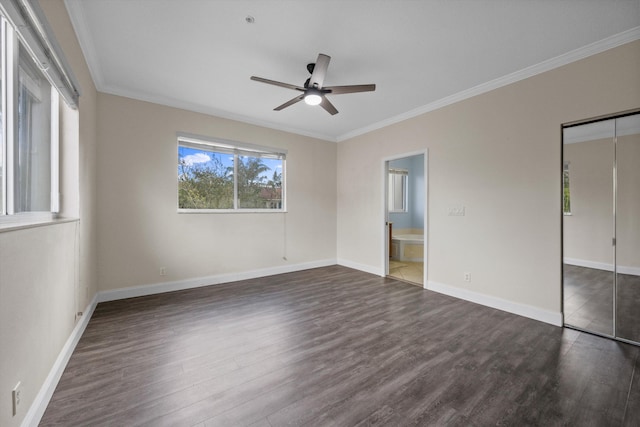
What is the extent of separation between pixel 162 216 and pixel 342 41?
3.31 metres

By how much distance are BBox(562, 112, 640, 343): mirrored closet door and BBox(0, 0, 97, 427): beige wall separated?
14.2ft

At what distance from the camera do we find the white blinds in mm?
1264

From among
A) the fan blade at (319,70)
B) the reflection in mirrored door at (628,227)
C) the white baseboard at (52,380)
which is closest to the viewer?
the white baseboard at (52,380)

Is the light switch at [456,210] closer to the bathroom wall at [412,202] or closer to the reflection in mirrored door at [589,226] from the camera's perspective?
the reflection in mirrored door at [589,226]

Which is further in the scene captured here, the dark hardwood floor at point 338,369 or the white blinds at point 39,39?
the dark hardwood floor at point 338,369

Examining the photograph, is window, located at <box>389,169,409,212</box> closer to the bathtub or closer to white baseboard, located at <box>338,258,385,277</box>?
the bathtub

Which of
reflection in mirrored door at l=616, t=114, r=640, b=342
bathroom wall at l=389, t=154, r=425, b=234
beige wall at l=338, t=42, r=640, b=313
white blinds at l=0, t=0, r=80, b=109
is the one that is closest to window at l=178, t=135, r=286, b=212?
white blinds at l=0, t=0, r=80, b=109

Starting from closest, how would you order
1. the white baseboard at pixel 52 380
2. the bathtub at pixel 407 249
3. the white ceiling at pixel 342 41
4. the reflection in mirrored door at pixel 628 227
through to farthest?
the white baseboard at pixel 52 380 → the white ceiling at pixel 342 41 → the reflection in mirrored door at pixel 628 227 → the bathtub at pixel 407 249

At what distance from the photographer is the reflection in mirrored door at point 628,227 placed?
2379mm

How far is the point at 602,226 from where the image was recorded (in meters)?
2.61

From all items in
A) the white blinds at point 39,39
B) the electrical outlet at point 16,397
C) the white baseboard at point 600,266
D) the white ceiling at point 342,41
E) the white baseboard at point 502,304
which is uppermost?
the white ceiling at point 342,41

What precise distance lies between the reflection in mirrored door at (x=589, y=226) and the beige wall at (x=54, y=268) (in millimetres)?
4329

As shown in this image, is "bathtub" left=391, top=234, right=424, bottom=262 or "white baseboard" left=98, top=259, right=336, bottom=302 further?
"bathtub" left=391, top=234, right=424, bottom=262

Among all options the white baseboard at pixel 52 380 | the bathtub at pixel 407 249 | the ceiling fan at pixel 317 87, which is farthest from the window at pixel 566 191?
the white baseboard at pixel 52 380
